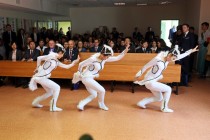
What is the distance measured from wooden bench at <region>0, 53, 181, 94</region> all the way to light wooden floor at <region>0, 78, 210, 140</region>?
49 centimetres

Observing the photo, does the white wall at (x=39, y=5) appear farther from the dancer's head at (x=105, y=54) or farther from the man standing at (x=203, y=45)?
the man standing at (x=203, y=45)

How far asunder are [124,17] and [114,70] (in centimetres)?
1092

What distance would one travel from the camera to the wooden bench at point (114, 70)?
253 inches

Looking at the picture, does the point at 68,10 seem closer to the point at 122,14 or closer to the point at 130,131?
the point at 122,14

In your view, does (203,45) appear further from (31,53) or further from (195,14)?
(31,53)

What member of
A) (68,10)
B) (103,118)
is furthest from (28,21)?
(103,118)

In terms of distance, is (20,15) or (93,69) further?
(20,15)

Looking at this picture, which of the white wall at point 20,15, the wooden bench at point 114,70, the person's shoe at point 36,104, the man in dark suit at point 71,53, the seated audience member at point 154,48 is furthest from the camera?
the white wall at point 20,15

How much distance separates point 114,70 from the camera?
21.9ft

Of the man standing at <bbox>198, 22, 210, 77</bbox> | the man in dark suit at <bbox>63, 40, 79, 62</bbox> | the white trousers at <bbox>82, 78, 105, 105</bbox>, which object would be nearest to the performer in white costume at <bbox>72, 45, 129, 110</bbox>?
the white trousers at <bbox>82, 78, 105, 105</bbox>

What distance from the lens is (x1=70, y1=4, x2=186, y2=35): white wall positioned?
16.2 metres

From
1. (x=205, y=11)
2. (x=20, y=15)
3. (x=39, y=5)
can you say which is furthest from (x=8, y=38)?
(x=205, y=11)

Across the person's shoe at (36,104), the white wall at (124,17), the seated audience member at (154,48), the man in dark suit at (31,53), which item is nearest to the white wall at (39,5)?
the white wall at (124,17)

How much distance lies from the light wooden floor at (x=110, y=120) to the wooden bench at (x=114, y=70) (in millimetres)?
493
